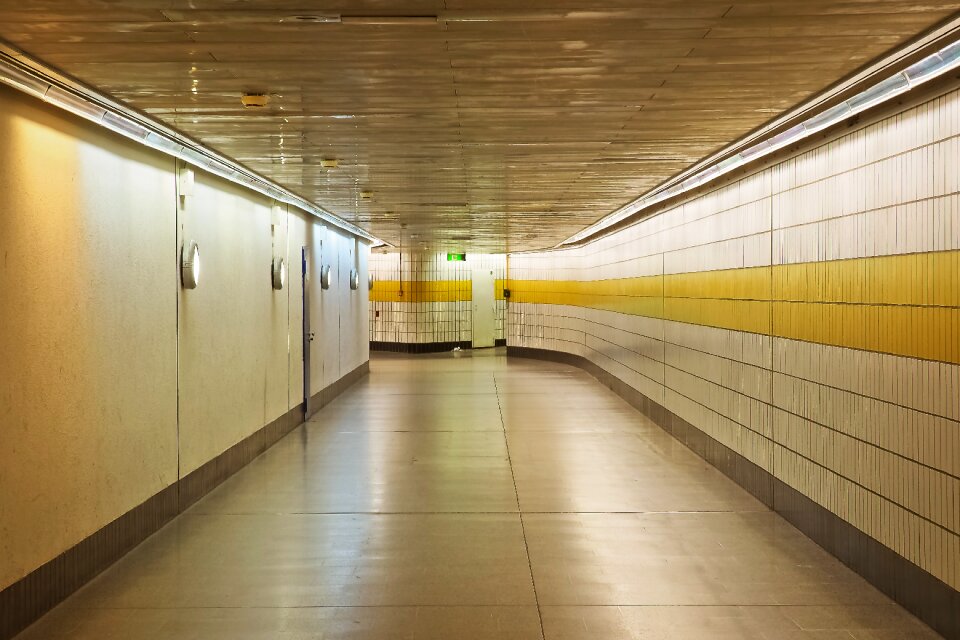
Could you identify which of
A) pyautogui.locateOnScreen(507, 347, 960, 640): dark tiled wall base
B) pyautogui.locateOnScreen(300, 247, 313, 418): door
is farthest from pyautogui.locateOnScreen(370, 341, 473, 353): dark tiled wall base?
pyautogui.locateOnScreen(507, 347, 960, 640): dark tiled wall base

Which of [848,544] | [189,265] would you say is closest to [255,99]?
[189,265]

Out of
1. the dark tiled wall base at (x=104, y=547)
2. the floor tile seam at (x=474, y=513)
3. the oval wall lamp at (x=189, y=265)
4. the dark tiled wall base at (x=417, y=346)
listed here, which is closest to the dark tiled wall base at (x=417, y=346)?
the dark tiled wall base at (x=417, y=346)

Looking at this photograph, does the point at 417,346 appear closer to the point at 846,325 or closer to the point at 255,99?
the point at 846,325

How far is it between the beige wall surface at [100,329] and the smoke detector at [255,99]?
1.04 meters

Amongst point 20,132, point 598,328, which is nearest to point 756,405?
point 20,132

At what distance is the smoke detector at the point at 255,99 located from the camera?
466 centimetres

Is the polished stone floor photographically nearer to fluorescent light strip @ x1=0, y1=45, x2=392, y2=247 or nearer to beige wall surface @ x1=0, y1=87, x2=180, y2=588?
beige wall surface @ x1=0, y1=87, x2=180, y2=588

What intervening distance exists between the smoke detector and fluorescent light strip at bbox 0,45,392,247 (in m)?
0.72

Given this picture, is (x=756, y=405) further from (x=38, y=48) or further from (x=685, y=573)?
(x=38, y=48)

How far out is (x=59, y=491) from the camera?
15.5ft

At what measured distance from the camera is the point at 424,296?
2391cm

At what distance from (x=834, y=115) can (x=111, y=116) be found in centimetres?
414

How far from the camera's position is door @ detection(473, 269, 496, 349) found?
81.3 feet

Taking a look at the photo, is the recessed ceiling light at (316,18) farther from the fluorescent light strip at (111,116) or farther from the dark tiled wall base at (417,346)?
the dark tiled wall base at (417,346)
